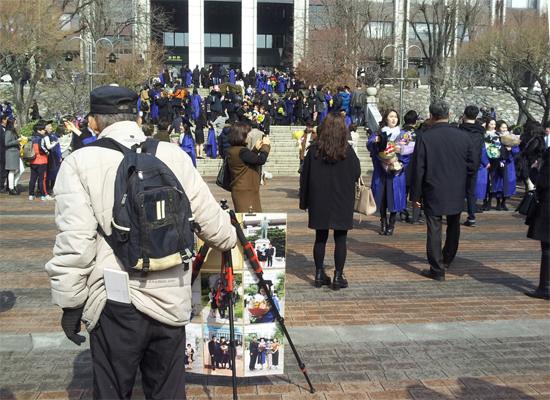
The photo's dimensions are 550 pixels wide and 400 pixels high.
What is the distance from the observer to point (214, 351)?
13.6 ft

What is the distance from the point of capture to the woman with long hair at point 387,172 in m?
9.94

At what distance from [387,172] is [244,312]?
21.9 feet

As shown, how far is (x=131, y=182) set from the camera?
2783mm

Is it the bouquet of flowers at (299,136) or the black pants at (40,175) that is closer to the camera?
the bouquet of flowers at (299,136)

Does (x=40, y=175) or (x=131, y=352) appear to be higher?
(x=131, y=352)

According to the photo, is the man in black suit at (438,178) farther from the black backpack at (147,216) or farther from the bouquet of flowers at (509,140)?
the bouquet of flowers at (509,140)

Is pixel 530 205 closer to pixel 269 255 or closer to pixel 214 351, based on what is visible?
pixel 269 255

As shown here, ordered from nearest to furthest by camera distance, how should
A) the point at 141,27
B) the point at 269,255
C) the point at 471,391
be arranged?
1. the point at 269,255
2. the point at 471,391
3. the point at 141,27

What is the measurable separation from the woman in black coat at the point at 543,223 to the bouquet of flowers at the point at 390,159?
3.45 metres

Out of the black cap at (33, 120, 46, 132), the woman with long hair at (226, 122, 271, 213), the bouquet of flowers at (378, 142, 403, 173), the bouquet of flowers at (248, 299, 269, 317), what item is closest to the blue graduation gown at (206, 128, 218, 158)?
the black cap at (33, 120, 46, 132)

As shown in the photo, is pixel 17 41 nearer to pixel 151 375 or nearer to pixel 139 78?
pixel 139 78

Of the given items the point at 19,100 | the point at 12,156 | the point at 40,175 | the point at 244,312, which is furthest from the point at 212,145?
the point at 244,312

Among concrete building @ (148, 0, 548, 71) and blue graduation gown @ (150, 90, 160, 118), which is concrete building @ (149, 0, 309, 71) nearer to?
concrete building @ (148, 0, 548, 71)

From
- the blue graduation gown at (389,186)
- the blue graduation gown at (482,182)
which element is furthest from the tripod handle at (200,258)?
the blue graduation gown at (482,182)
